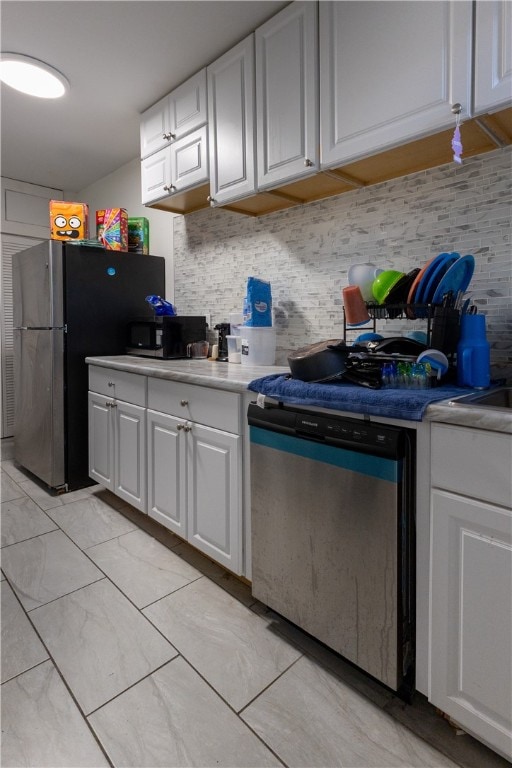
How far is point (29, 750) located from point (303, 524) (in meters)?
0.90

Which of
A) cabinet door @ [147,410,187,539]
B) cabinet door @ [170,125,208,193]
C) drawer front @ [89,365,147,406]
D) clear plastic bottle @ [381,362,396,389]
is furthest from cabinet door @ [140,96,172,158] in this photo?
clear plastic bottle @ [381,362,396,389]

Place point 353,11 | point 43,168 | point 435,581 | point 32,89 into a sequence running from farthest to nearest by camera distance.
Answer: point 43,168 < point 32,89 < point 353,11 < point 435,581

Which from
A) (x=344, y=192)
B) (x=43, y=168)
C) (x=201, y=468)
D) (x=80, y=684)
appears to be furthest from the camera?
(x=43, y=168)

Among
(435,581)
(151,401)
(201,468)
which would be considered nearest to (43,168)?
(151,401)

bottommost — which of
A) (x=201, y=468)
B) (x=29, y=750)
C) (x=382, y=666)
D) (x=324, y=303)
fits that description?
(x=29, y=750)

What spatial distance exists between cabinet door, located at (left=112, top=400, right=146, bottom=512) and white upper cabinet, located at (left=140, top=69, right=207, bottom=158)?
1487mm

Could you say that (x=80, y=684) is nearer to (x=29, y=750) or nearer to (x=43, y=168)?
(x=29, y=750)

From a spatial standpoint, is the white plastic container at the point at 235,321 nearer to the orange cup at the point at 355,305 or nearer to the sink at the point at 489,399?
the orange cup at the point at 355,305

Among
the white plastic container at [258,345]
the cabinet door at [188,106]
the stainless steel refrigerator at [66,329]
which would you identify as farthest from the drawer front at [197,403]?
the cabinet door at [188,106]

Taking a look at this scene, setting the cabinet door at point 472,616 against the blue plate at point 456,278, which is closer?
the cabinet door at point 472,616

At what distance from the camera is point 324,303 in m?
2.02

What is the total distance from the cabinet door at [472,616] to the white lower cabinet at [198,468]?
740 millimetres

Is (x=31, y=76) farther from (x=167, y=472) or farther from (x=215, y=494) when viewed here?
(x=215, y=494)

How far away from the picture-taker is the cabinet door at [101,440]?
2.41 m
